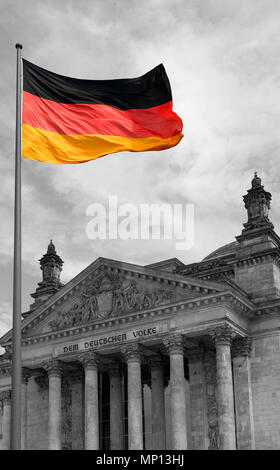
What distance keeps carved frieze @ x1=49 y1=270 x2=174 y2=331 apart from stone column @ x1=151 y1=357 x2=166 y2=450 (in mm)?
4317

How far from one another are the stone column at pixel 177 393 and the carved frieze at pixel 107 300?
9.27ft

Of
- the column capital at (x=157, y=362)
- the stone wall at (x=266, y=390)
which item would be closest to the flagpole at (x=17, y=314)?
the stone wall at (x=266, y=390)

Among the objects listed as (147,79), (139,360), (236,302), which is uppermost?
(147,79)

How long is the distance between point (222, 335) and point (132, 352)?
20.3 feet

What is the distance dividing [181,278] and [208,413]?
28.1 feet

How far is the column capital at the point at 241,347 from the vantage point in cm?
4334

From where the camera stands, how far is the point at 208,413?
4381 centimetres

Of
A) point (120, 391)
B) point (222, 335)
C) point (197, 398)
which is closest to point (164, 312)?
point (222, 335)

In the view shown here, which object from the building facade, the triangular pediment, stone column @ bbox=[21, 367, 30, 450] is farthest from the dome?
stone column @ bbox=[21, 367, 30, 450]

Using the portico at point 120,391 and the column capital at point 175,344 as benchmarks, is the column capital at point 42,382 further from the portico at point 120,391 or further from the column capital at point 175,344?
the column capital at point 175,344

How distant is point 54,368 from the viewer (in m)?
46.9
